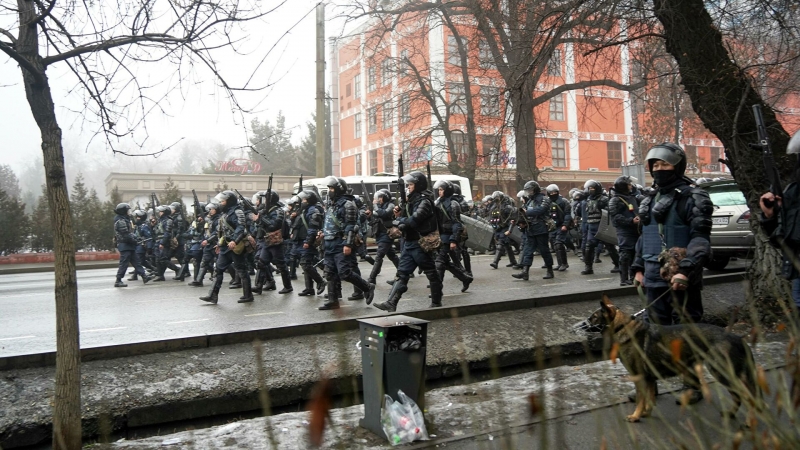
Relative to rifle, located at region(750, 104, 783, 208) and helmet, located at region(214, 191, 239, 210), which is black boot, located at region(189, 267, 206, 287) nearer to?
helmet, located at region(214, 191, 239, 210)

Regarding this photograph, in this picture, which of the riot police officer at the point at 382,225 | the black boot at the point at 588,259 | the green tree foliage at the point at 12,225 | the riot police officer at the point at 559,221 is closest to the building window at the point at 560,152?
the riot police officer at the point at 559,221

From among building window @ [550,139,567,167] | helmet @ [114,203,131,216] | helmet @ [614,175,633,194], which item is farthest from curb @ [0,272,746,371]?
building window @ [550,139,567,167]

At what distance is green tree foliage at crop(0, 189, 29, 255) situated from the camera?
25.6 m

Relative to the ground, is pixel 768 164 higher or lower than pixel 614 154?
lower

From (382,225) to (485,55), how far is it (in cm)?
621

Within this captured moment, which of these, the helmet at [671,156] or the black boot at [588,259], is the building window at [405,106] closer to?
the black boot at [588,259]

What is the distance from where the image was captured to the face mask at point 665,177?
5309 millimetres

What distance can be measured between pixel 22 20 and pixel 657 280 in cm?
492

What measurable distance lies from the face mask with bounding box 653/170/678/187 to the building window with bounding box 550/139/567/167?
40588 mm

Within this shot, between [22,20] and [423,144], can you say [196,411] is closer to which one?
[22,20]

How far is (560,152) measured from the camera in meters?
45.9

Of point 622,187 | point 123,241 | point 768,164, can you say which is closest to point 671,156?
point 768,164

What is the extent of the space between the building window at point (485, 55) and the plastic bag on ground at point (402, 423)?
1103 cm

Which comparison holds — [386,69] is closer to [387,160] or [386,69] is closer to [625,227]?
[387,160]
